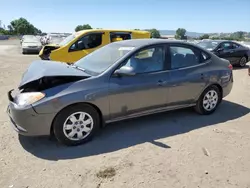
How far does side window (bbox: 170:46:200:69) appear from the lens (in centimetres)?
454

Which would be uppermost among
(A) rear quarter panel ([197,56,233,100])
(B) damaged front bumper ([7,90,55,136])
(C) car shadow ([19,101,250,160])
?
(A) rear quarter panel ([197,56,233,100])

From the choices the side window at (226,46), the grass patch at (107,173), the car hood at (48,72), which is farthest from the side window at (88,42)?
the grass patch at (107,173)

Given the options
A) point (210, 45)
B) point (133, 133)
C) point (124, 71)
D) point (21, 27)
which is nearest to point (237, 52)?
point (210, 45)

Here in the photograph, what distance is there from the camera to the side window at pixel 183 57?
454cm

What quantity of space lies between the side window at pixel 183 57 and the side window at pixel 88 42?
18.1ft

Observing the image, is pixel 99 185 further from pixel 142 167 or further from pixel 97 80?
pixel 97 80

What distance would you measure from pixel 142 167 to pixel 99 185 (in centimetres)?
64

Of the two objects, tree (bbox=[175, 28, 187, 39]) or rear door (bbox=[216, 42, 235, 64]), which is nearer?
rear door (bbox=[216, 42, 235, 64])

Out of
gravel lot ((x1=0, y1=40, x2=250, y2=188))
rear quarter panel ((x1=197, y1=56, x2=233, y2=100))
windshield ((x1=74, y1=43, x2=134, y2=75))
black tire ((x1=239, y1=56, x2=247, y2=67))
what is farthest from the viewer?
black tire ((x1=239, y1=56, x2=247, y2=67))

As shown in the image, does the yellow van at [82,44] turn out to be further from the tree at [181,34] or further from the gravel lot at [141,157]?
the tree at [181,34]

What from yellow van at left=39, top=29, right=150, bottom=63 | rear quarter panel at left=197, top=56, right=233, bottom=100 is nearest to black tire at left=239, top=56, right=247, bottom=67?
yellow van at left=39, top=29, right=150, bottom=63

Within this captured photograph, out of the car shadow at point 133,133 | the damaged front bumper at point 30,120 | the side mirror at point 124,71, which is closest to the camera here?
the damaged front bumper at point 30,120

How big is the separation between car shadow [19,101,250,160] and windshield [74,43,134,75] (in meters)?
1.08

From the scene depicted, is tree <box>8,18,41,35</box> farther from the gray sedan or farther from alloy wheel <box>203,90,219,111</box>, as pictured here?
alloy wheel <box>203,90,219,111</box>
